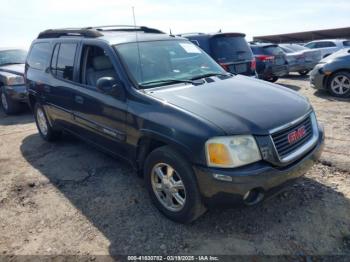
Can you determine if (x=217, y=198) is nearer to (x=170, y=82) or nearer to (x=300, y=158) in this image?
(x=300, y=158)

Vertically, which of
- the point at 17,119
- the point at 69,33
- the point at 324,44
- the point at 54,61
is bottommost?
the point at 17,119

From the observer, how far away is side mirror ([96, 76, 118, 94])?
335 cm

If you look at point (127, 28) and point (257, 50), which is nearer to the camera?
point (127, 28)

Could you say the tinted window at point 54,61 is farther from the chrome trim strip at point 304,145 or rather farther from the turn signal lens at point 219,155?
the chrome trim strip at point 304,145

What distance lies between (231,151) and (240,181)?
0.25m

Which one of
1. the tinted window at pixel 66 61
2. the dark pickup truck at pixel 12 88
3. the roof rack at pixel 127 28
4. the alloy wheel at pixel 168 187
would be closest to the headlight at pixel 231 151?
the alloy wheel at pixel 168 187

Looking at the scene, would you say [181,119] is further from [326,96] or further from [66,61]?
[326,96]

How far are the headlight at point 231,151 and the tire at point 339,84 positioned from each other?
6486mm

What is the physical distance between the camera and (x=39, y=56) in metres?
5.50

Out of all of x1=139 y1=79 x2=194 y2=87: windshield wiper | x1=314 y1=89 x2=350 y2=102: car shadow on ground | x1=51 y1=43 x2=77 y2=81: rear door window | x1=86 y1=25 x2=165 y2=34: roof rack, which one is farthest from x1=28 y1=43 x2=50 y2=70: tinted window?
x1=314 y1=89 x2=350 y2=102: car shadow on ground

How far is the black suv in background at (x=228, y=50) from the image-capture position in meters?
7.11

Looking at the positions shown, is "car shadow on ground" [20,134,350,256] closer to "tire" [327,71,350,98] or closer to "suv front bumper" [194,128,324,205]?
"suv front bumper" [194,128,324,205]

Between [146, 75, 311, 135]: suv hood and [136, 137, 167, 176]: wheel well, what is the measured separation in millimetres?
444

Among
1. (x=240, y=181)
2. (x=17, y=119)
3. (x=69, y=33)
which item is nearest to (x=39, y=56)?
(x=69, y=33)
